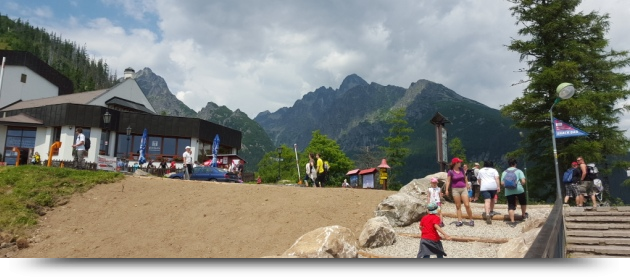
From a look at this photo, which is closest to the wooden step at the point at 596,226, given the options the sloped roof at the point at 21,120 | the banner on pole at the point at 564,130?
the banner on pole at the point at 564,130

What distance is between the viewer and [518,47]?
28875 millimetres

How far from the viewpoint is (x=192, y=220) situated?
50.3ft

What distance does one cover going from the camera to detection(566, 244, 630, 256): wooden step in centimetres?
859

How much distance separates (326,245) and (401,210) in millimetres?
4825

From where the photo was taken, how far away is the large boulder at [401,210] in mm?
13398

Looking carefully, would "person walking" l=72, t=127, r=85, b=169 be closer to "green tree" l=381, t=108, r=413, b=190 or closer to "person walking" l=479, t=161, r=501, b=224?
"person walking" l=479, t=161, r=501, b=224

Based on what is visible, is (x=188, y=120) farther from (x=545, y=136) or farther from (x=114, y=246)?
(x=545, y=136)

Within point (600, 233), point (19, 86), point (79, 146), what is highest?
point (19, 86)

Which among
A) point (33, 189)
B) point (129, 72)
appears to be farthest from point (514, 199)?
point (129, 72)

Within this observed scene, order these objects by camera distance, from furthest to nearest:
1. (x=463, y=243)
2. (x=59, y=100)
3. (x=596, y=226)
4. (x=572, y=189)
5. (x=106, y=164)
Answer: (x=59, y=100)
(x=106, y=164)
(x=572, y=189)
(x=463, y=243)
(x=596, y=226)

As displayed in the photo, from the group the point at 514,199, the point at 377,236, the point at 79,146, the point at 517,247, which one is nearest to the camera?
the point at 517,247

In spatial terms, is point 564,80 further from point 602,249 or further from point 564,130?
point 602,249

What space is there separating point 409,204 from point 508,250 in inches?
203
